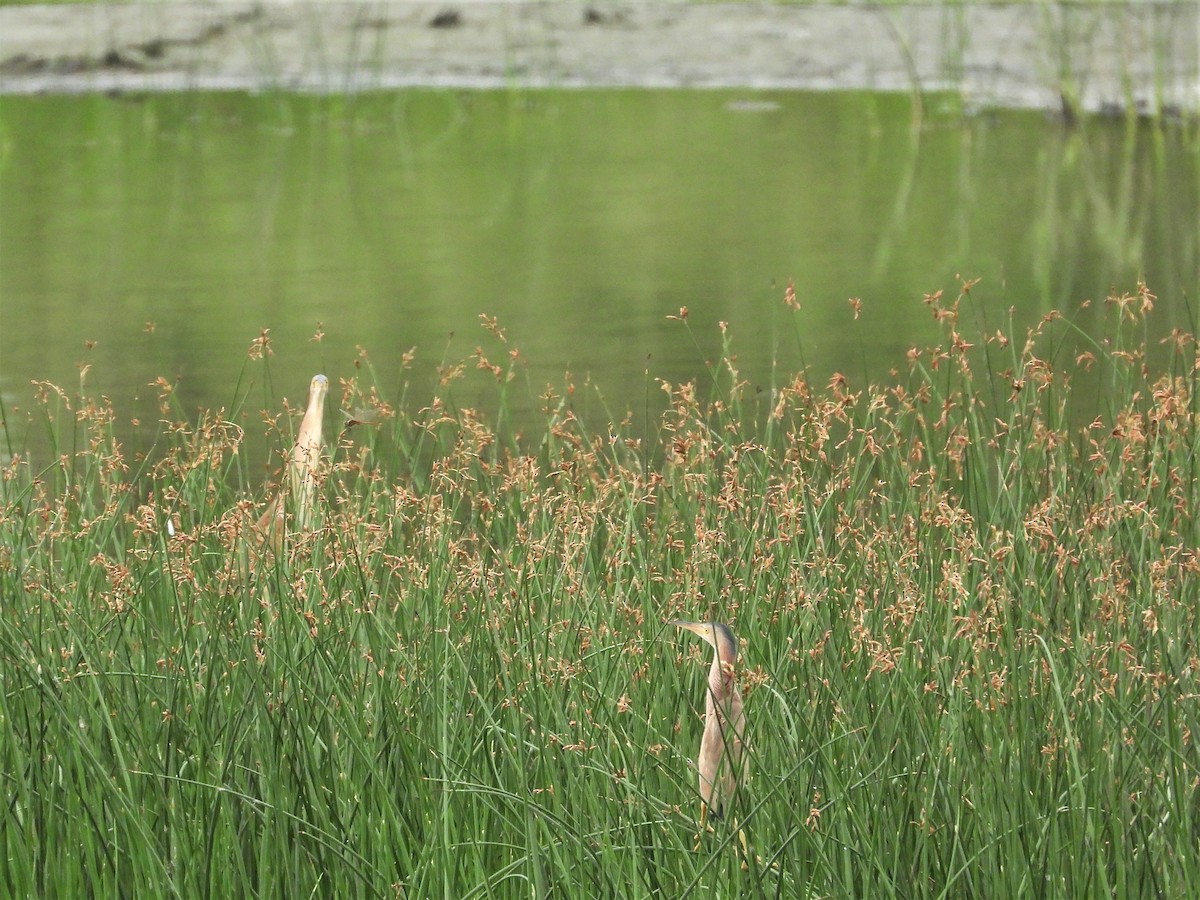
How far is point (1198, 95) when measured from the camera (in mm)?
11281

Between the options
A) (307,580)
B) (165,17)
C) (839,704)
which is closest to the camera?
(839,704)

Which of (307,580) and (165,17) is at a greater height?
(165,17)

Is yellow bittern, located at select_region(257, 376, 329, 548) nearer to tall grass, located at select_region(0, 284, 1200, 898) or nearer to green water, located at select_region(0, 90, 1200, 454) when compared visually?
tall grass, located at select_region(0, 284, 1200, 898)

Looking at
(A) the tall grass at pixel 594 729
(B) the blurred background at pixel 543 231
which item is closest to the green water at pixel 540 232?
(B) the blurred background at pixel 543 231

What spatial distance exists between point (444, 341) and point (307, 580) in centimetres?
356

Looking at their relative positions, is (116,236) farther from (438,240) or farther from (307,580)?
(307,580)

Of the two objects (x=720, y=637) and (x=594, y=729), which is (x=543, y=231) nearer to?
(x=594, y=729)

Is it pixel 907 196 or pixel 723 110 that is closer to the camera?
pixel 907 196

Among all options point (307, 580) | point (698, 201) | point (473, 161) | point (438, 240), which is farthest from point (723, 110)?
point (307, 580)

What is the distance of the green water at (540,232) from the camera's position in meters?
6.15

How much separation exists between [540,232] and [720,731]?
22.5 ft

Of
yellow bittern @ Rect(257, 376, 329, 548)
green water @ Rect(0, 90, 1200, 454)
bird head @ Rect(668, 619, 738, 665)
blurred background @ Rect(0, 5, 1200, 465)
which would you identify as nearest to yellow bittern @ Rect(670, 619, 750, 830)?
bird head @ Rect(668, 619, 738, 665)

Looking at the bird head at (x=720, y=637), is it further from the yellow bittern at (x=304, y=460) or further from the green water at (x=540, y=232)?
the green water at (x=540, y=232)

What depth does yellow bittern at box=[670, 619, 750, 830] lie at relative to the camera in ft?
6.54
